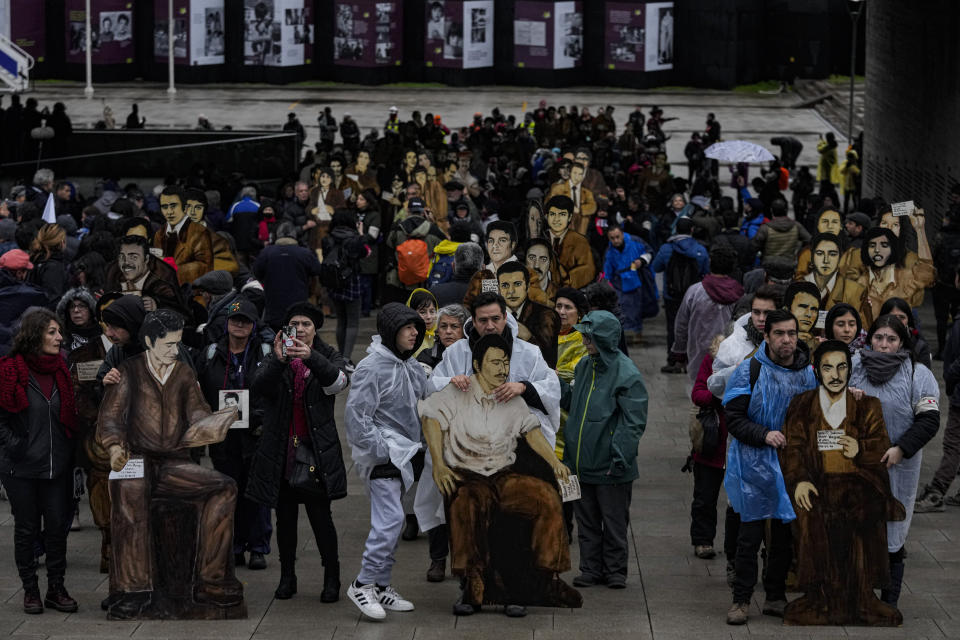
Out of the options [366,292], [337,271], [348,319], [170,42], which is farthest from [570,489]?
[170,42]

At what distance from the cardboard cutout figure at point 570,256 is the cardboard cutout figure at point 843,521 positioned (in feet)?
16.5

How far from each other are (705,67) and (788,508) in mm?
44108

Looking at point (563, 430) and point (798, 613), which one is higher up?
point (563, 430)

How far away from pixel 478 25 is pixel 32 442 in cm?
4220

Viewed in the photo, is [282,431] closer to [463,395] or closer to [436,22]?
[463,395]

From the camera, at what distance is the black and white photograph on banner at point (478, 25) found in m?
49.6

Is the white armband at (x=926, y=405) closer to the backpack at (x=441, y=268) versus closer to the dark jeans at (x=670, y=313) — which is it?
the backpack at (x=441, y=268)

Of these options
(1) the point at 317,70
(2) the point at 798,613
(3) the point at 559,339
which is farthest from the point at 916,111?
(1) the point at 317,70

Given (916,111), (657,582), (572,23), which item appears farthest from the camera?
(572,23)

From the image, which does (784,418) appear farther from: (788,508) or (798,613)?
(798,613)

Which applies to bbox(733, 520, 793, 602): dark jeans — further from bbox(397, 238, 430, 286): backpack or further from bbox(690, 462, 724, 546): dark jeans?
bbox(397, 238, 430, 286): backpack

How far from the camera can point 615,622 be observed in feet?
29.0

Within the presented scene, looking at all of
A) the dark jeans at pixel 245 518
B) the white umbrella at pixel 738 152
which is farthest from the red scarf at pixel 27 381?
the white umbrella at pixel 738 152

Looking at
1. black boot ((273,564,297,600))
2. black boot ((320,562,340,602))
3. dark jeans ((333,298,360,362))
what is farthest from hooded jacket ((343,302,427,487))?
dark jeans ((333,298,360,362))
